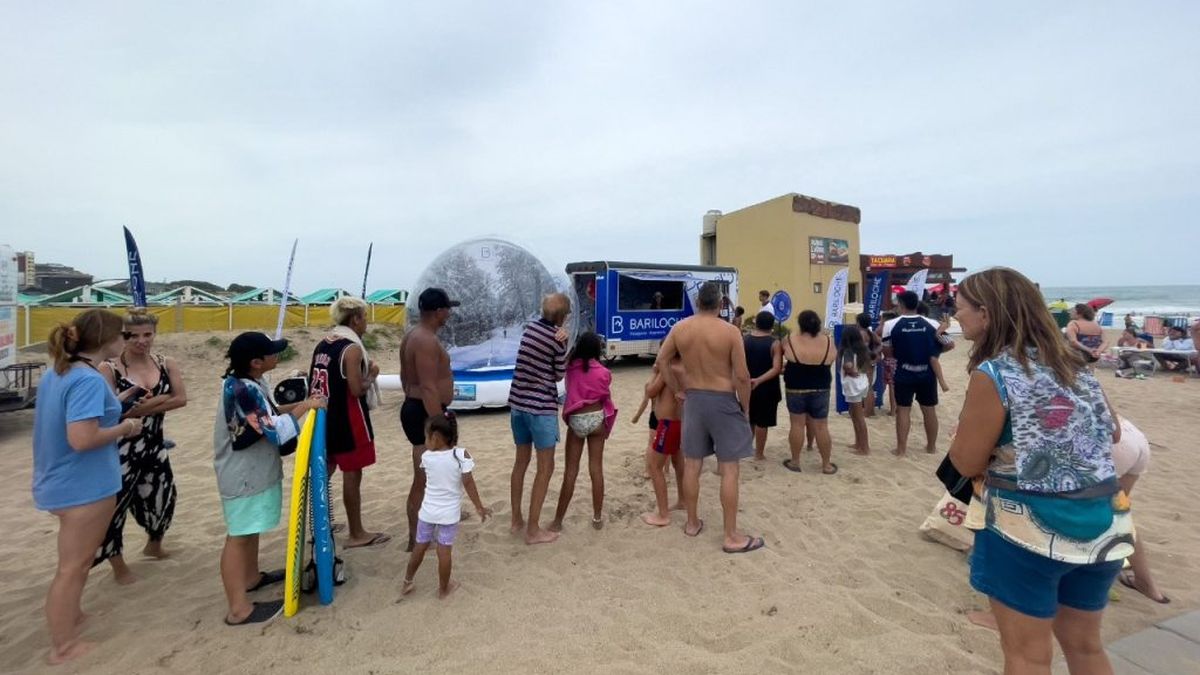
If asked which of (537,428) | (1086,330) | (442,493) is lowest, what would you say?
(442,493)

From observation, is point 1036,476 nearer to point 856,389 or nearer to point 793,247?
point 856,389

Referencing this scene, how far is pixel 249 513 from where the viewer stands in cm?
282

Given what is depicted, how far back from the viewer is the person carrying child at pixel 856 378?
5.83 meters

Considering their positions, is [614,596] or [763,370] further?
[763,370]

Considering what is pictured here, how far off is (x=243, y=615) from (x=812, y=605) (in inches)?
118

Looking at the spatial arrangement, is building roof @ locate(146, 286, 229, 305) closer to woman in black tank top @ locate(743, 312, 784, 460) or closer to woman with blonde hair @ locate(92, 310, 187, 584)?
woman with blonde hair @ locate(92, 310, 187, 584)

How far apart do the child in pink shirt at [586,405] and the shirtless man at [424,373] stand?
2.64 ft

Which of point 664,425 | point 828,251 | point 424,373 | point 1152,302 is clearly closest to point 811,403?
point 664,425

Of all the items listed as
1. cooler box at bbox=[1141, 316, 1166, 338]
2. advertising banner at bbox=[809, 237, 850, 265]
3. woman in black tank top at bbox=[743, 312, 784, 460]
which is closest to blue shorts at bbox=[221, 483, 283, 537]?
woman in black tank top at bbox=[743, 312, 784, 460]

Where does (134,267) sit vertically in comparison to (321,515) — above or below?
above

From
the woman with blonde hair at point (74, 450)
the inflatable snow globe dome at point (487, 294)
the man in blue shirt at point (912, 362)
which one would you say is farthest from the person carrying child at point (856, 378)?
the woman with blonde hair at point (74, 450)

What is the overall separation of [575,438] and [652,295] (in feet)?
31.6

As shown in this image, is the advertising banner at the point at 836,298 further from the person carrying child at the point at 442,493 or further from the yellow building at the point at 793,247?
the yellow building at the point at 793,247

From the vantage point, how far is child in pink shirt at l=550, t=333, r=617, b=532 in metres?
3.74
